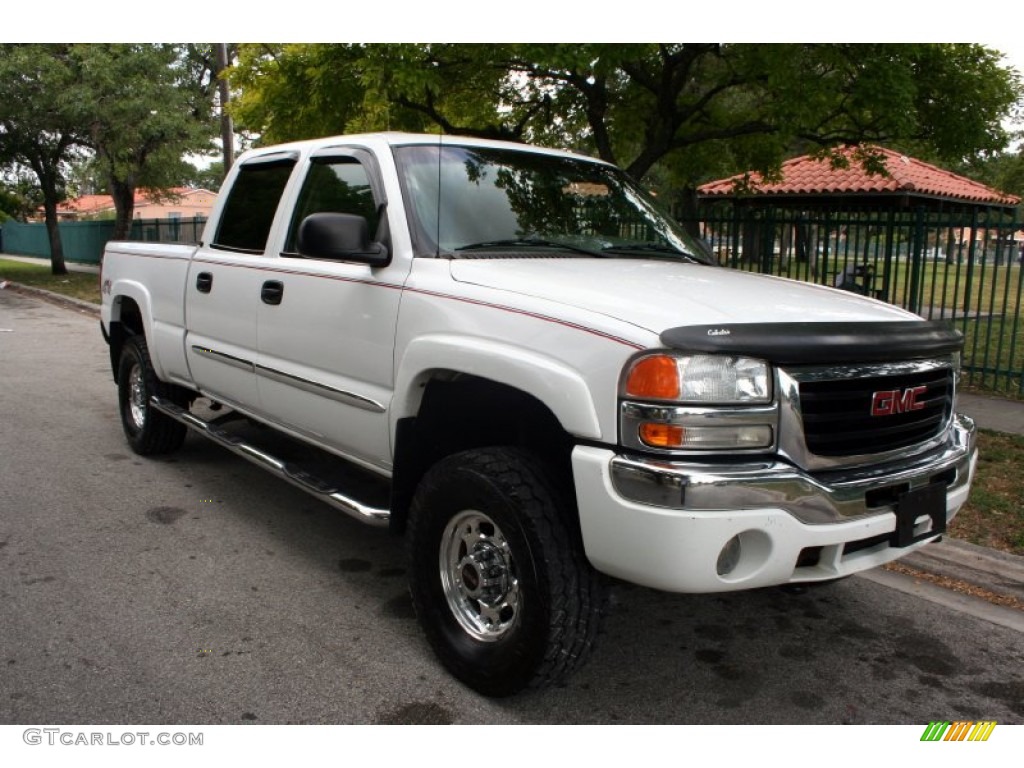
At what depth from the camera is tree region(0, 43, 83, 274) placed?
20.1 m

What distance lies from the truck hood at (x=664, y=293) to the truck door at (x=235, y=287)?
1.61 metres

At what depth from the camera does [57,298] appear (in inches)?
755

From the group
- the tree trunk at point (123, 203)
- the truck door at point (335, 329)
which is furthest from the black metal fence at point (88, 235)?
the truck door at point (335, 329)

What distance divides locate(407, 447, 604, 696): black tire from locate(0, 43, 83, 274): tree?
64.8 ft

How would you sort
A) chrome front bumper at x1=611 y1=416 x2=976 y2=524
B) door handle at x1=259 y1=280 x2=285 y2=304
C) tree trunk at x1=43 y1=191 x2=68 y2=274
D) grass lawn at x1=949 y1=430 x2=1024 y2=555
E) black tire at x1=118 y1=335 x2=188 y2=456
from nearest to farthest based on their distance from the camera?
chrome front bumper at x1=611 y1=416 x2=976 y2=524, door handle at x1=259 y1=280 x2=285 y2=304, grass lawn at x1=949 y1=430 x2=1024 y2=555, black tire at x1=118 y1=335 x2=188 y2=456, tree trunk at x1=43 y1=191 x2=68 y2=274

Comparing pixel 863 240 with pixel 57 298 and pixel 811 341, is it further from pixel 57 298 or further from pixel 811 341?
pixel 57 298

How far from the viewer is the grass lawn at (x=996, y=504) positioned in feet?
15.9

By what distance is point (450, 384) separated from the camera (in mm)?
3383

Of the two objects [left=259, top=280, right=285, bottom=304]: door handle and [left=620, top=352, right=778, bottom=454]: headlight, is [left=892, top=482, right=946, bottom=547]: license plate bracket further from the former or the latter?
[left=259, top=280, right=285, bottom=304]: door handle

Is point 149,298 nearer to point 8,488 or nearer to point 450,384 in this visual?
point 8,488

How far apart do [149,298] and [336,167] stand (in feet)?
7.17

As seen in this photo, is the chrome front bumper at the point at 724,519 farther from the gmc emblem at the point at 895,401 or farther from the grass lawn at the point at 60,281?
the grass lawn at the point at 60,281

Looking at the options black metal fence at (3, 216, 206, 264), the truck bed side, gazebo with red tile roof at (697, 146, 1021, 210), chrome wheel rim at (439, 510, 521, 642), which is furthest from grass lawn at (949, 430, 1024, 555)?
gazebo with red tile roof at (697, 146, 1021, 210)

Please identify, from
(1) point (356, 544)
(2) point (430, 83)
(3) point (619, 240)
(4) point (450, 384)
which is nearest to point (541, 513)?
(4) point (450, 384)
